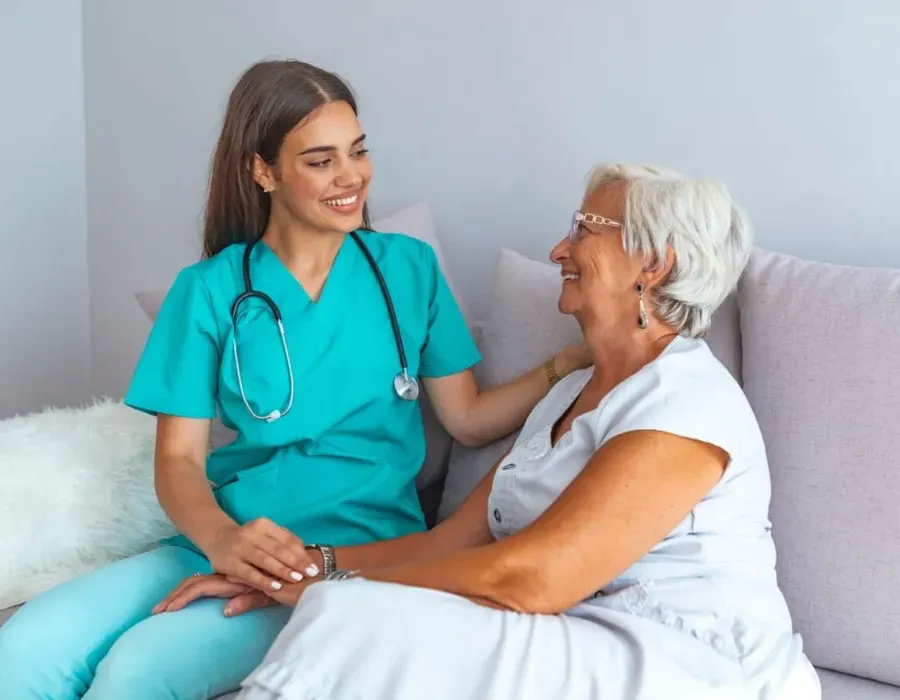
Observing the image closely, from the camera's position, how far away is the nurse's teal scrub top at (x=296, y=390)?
1.62 metres

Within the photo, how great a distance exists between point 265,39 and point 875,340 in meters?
1.56

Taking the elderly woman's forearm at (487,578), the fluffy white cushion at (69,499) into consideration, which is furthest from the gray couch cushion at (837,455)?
the fluffy white cushion at (69,499)

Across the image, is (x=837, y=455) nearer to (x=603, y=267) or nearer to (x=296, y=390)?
(x=603, y=267)

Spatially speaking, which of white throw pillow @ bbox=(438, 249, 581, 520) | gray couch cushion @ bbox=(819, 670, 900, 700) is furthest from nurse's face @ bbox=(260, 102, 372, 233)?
gray couch cushion @ bbox=(819, 670, 900, 700)

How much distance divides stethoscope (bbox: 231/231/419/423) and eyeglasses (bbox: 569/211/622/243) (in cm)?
35

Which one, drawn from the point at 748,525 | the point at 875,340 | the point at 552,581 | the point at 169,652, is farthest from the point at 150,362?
the point at 875,340

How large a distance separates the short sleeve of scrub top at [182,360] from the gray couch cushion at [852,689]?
0.99 m

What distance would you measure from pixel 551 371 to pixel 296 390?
16.0 inches

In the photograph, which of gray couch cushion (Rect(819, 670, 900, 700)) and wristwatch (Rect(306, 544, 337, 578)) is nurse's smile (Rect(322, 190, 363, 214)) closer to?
wristwatch (Rect(306, 544, 337, 578))

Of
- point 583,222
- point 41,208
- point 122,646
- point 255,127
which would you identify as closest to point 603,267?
point 583,222

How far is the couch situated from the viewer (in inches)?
55.4

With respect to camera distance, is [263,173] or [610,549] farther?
[263,173]

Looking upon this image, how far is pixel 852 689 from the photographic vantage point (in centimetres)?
142

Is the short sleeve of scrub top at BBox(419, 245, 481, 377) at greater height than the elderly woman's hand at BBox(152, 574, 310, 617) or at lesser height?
greater
